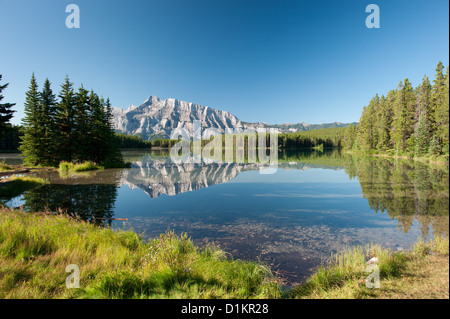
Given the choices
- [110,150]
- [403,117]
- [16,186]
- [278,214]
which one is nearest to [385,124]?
[403,117]

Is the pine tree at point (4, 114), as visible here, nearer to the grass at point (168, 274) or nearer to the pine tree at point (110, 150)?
the pine tree at point (110, 150)

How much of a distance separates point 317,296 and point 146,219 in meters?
9.11

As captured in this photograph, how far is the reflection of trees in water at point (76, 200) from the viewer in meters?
11.6

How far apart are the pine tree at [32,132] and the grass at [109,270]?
3285cm

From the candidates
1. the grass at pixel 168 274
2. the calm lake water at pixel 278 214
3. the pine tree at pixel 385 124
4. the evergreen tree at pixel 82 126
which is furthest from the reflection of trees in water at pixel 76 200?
the pine tree at pixel 385 124

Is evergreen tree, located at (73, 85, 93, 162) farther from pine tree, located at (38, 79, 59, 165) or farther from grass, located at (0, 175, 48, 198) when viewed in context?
grass, located at (0, 175, 48, 198)

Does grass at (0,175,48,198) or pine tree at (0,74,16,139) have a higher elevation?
pine tree at (0,74,16,139)

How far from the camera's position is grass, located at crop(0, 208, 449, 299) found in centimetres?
388

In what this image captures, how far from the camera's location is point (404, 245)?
757 cm

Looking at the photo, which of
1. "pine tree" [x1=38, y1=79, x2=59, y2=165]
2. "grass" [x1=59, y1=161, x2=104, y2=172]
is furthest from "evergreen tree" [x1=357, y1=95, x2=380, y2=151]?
"pine tree" [x1=38, y1=79, x2=59, y2=165]

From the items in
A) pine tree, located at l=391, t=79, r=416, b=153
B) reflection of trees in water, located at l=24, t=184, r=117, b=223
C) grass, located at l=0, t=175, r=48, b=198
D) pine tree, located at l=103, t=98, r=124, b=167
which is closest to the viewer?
reflection of trees in water, located at l=24, t=184, r=117, b=223

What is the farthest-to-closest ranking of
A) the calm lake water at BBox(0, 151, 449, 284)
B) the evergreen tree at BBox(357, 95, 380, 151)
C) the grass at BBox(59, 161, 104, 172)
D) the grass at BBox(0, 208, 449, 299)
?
the evergreen tree at BBox(357, 95, 380, 151) → the grass at BBox(59, 161, 104, 172) → the calm lake water at BBox(0, 151, 449, 284) → the grass at BBox(0, 208, 449, 299)

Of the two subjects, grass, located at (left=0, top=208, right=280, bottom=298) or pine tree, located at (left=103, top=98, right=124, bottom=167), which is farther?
pine tree, located at (left=103, top=98, right=124, bottom=167)
